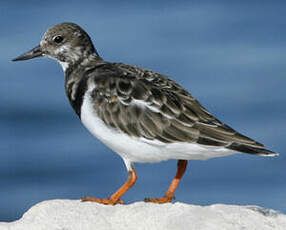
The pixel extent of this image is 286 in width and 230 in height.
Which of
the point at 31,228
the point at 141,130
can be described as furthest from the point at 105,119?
the point at 31,228

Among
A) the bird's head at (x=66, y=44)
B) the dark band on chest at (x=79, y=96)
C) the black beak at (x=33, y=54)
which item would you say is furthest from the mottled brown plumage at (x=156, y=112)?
the black beak at (x=33, y=54)

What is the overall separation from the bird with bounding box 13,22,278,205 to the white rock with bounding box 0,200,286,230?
748 millimetres

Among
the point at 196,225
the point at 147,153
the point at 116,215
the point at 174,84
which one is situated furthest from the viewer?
the point at 174,84

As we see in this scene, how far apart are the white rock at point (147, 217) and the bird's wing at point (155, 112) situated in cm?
110

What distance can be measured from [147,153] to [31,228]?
224 cm

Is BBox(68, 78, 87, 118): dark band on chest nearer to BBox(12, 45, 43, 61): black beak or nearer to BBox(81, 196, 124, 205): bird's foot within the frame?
BBox(12, 45, 43, 61): black beak

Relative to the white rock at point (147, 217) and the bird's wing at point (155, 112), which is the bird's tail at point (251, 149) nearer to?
the bird's wing at point (155, 112)

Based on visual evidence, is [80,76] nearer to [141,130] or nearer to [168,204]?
[141,130]

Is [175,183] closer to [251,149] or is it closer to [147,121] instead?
[147,121]

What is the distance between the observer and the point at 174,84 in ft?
33.9

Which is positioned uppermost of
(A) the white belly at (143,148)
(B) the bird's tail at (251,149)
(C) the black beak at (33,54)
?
(C) the black beak at (33,54)

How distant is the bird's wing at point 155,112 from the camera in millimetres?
9352

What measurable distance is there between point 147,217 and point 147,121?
174 centimetres

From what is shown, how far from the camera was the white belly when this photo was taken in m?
9.30
